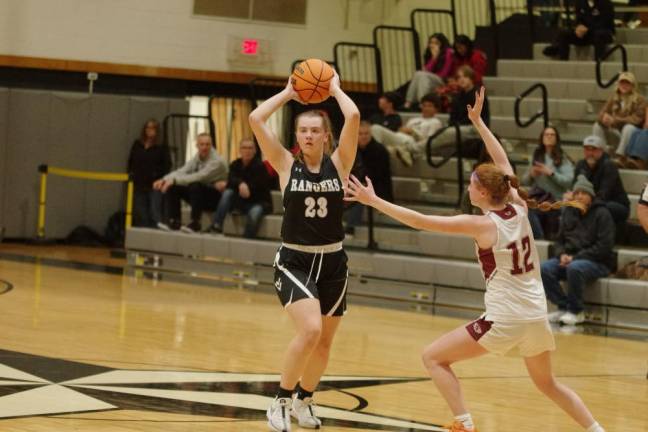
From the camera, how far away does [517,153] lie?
15.8m

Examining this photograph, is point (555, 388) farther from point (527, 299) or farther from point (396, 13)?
point (396, 13)

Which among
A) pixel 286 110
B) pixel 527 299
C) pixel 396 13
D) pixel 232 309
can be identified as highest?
pixel 396 13

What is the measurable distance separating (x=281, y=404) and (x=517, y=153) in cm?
1000

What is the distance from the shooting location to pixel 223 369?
8328 mm

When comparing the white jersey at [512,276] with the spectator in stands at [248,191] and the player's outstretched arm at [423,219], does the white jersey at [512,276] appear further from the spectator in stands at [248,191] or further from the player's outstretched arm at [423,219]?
the spectator in stands at [248,191]

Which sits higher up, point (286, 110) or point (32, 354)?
point (286, 110)

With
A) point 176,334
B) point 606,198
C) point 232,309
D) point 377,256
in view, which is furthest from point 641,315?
point 176,334

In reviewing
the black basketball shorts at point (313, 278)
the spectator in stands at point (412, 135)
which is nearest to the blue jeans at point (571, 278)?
the spectator in stands at point (412, 135)

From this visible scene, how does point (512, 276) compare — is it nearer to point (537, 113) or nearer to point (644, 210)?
point (644, 210)

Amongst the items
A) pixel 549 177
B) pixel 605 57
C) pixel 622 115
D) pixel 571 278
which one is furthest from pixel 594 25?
pixel 571 278

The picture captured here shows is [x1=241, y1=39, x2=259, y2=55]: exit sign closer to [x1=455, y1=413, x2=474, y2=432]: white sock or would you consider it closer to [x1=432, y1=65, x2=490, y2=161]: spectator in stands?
[x1=432, y1=65, x2=490, y2=161]: spectator in stands

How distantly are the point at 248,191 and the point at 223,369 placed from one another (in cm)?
687

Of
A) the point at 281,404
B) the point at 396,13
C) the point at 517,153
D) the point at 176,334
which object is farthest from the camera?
the point at 396,13

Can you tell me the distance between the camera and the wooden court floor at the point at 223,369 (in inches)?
266
